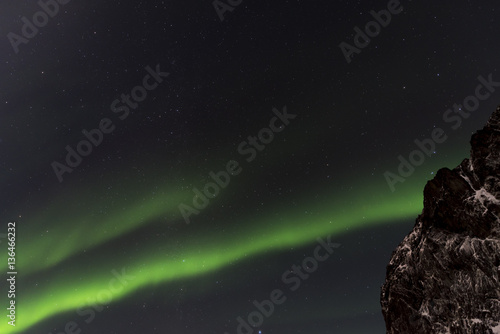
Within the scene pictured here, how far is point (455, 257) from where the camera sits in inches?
1438

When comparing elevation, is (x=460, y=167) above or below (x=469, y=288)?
above

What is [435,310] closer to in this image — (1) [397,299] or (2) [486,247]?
(1) [397,299]

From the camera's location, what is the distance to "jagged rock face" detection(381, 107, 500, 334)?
3344cm

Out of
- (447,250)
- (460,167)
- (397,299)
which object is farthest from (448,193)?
(397,299)

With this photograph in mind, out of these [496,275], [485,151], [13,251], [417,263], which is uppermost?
[13,251]

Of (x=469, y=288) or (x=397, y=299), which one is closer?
(x=469, y=288)

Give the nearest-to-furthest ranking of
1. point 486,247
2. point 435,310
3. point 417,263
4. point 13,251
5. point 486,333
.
→ point 13,251, point 486,333, point 486,247, point 435,310, point 417,263

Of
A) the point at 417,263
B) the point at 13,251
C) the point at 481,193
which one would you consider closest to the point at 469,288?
the point at 417,263

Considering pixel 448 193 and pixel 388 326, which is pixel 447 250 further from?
pixel 388 326

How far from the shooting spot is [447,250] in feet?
122

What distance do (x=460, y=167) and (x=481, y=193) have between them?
3.84 m

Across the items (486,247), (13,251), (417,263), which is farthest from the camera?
(417,263)

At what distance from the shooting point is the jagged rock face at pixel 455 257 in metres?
33.4

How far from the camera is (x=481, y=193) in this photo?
35.6 m
